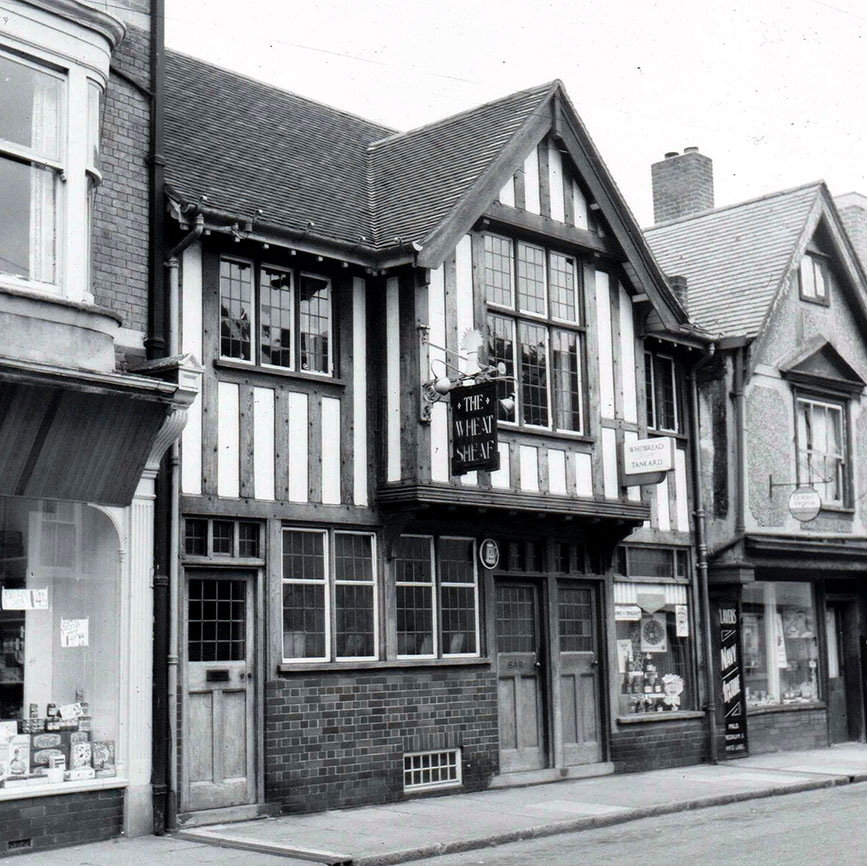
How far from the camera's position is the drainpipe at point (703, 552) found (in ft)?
64.8

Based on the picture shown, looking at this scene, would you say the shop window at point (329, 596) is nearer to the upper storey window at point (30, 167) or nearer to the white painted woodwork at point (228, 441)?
the white painted woodwork at point (228, 441)

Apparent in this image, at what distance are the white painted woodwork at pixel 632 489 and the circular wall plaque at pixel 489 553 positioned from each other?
7.32 feet

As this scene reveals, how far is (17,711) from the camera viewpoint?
1239 cm

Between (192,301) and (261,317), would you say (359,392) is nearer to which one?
(261,317)

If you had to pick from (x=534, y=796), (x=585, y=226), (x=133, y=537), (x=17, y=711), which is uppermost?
(x=585, y=226)

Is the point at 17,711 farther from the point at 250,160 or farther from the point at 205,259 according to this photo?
the point at 250,160

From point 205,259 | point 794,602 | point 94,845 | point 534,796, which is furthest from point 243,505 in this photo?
point 794,602

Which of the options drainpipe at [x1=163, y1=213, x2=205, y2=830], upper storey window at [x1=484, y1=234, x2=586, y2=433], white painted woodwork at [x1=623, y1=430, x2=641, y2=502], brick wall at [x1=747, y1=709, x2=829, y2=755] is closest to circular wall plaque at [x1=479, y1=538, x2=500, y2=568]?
upper storey window at [x1=484, y1=234, x2=586, y2=433]

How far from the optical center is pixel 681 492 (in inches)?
789

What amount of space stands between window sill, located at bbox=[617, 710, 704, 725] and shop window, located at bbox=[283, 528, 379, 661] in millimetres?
4628

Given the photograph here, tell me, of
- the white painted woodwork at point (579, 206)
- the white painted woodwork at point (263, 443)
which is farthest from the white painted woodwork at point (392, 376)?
the white painted woodwork at point (579, 206)

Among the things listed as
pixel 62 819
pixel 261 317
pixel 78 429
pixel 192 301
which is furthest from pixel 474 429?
pixel 62 819

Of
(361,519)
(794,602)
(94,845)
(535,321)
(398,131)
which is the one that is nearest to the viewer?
(94,845)

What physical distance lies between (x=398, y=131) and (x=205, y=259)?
766 centimetres
